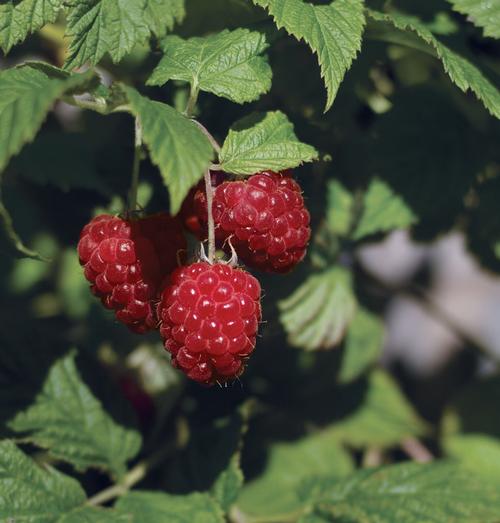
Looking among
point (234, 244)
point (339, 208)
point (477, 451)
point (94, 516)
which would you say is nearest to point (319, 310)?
point (339, 208)

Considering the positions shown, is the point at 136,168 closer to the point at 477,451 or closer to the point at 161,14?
the point at 161,14

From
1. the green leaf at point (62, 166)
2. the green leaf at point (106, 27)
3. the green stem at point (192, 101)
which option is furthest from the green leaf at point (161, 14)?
the green leaf at point (62, 166)

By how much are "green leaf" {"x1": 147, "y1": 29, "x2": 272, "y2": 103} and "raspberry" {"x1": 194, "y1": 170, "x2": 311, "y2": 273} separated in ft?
0.44

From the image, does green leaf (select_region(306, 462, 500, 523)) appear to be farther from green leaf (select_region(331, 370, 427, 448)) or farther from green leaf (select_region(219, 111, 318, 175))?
green leaf (select_region(219, 111, 318, 175))

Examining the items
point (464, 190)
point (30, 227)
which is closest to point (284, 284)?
point (464, 190)

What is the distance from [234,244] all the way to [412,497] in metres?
0.61

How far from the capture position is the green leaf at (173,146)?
1.01 m

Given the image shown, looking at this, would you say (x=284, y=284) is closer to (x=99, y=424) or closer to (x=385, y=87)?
(x=99, y=424)

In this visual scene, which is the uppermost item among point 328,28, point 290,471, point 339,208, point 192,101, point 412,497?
point 328,28

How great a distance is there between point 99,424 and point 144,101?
0.72 metres

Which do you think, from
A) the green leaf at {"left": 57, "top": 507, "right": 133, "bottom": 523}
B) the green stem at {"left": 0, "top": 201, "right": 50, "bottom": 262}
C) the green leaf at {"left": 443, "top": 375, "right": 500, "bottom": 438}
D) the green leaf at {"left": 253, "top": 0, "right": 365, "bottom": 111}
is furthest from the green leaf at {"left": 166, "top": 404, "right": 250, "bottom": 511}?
the green leaf at {"left": 443, "top": 375, "right": 500, "bottom": 438}

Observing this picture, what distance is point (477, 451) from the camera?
2.05 meters

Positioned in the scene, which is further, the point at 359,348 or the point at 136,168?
the point at 359,348

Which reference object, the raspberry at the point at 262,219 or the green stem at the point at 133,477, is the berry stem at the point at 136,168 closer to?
the raspberry at the point at 262,219
